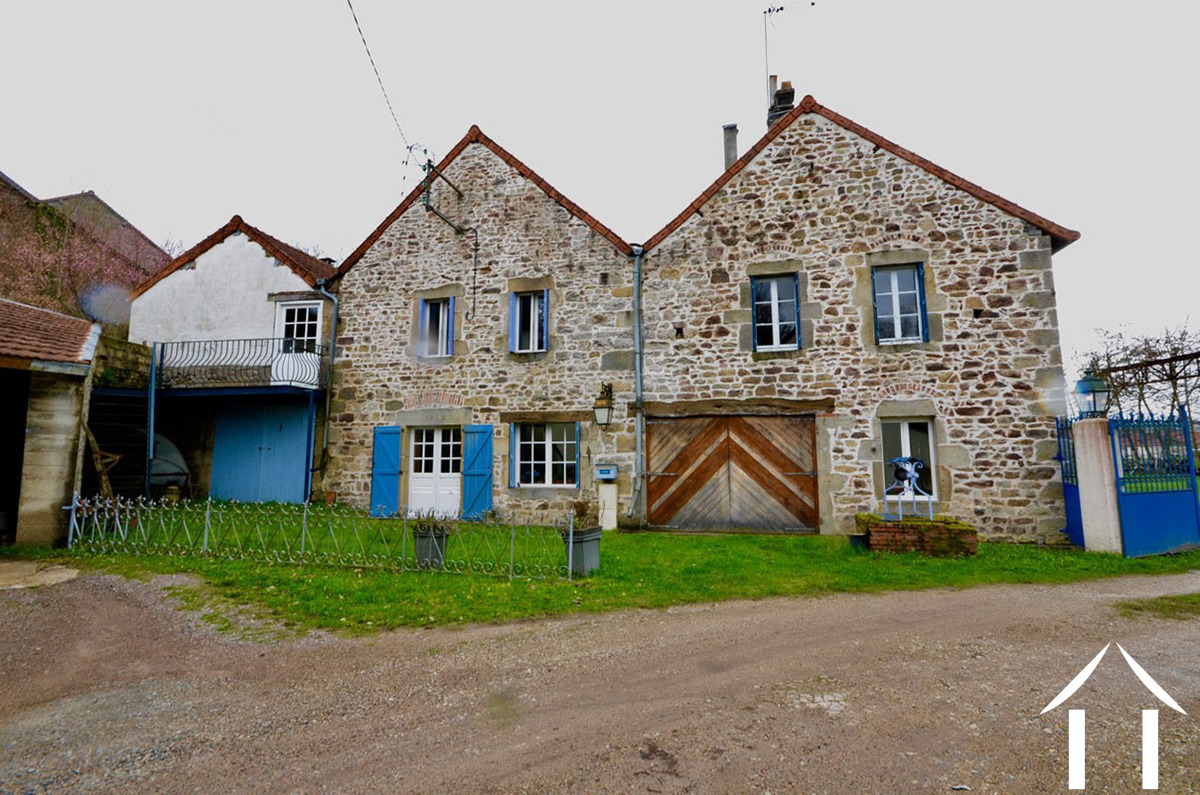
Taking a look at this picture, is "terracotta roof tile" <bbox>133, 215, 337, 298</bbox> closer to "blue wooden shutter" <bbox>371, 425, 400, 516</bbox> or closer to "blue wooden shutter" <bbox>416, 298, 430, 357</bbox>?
"blue wooden shutter" <bbox>416, 298, 430, 357</bbox>

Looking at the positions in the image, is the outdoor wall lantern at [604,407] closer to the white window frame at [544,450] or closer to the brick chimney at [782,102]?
the white window frame at [544,450]

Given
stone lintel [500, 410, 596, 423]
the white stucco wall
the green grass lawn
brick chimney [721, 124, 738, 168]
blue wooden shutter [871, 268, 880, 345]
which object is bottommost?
the green grass lawn

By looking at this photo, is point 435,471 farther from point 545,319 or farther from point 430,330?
point 545,319

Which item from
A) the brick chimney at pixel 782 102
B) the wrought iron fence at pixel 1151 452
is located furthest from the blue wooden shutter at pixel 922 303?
the brick chimney at pixel 782 102

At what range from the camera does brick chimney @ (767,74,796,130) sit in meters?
12.3

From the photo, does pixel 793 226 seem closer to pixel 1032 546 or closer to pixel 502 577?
pixel 1032 546

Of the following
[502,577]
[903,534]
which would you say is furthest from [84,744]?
[903,534]

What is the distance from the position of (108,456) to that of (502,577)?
8.95 m

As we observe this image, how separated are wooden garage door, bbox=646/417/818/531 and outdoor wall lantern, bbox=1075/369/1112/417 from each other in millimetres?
4062

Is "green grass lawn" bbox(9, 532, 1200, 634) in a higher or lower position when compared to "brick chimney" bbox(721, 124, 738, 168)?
lower

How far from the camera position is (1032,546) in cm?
927

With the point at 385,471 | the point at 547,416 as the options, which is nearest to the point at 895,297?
the point at 547,416

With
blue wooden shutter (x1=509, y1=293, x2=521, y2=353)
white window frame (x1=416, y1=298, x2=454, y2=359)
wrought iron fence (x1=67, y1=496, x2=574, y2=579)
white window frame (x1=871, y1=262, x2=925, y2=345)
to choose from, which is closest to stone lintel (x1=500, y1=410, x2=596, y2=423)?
blue wooden shutter (x1=509, y1=293, x2=521, y2=353)

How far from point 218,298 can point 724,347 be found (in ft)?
39.9
